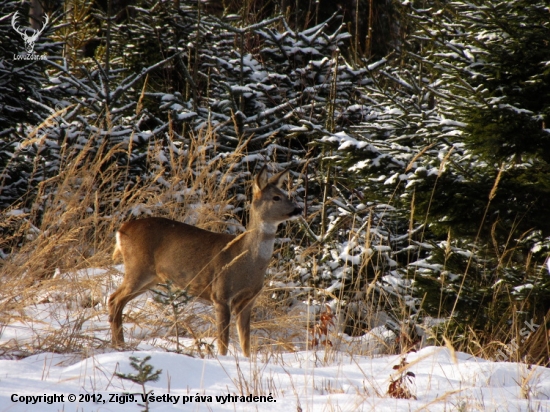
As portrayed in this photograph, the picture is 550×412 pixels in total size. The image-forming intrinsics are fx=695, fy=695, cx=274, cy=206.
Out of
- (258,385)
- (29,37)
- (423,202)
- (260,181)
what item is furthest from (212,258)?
(29,37)

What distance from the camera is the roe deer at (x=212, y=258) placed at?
519 cm

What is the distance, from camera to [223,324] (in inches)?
200

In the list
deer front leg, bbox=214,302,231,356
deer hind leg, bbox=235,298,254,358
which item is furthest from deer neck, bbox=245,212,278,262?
deer front leg, bbox=214,302,231,356

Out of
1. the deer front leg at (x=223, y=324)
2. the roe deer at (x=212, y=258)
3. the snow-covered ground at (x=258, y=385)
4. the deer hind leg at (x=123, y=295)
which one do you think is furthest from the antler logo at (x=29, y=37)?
the snow-covered ground at (x=258, y=385)

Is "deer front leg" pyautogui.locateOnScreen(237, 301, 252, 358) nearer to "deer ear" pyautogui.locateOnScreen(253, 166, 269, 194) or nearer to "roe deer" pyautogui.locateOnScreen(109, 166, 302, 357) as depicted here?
"roe deer" pyautogui.locateOnScreen(109, 166, 302, 357)

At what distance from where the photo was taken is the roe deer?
17.0ft

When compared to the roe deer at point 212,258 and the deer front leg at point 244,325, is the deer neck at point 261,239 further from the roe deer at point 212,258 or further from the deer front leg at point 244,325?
the deer front leg at point 244,325

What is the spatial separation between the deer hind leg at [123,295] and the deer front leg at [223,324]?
0.64 metres

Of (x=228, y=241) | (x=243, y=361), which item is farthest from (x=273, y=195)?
(x=243, y=361)

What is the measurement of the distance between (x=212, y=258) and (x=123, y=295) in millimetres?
741

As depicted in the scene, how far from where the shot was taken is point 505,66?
5168 mm

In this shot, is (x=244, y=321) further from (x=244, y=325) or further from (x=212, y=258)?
(x=212, y=258)

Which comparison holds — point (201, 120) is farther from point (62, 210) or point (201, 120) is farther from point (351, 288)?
point (351, 288)

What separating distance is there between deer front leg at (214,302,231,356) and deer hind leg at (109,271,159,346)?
2.12ft
